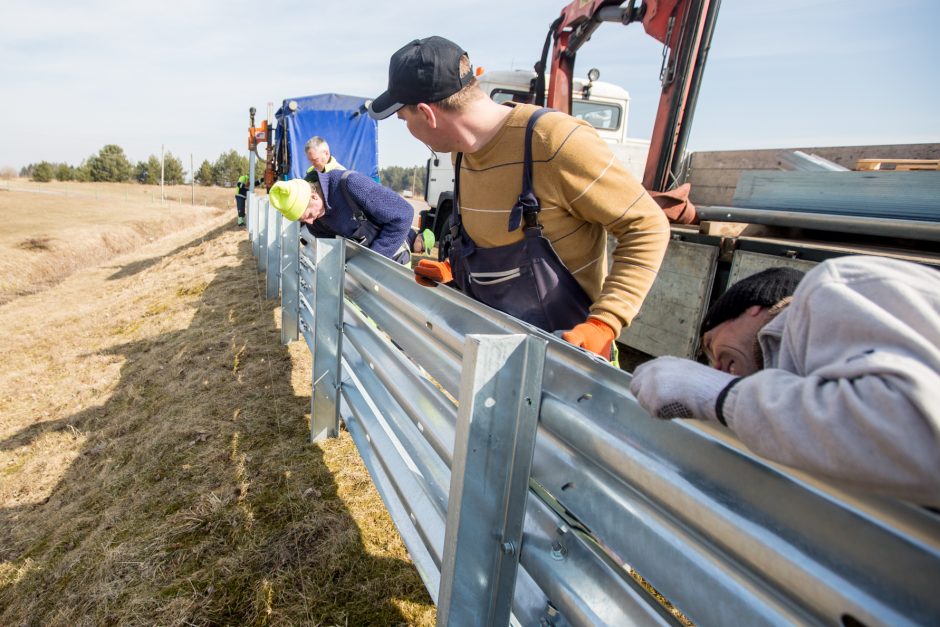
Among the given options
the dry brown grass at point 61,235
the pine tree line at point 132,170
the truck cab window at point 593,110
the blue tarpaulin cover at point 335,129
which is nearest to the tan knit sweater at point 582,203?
the truck cab window at point 593,110

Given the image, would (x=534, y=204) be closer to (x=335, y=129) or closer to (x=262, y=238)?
(x=262, y=238)

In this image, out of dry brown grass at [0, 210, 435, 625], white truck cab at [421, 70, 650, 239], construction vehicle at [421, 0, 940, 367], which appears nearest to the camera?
dry brown grass at [0, 210, 435, 625]

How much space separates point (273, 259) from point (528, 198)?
6.64 meters

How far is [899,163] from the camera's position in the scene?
4.79 meters

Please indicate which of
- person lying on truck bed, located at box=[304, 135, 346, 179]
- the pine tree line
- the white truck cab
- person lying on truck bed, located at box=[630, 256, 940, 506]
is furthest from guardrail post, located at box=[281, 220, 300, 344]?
the pine tree line

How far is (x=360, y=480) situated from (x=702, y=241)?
3.09 m

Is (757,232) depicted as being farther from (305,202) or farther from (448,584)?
(448,584)

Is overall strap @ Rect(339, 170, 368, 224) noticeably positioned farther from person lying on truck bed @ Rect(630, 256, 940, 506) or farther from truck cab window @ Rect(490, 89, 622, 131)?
truck cab window @ Rect(490, 89, 622, 131)

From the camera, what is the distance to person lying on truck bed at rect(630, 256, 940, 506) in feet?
2.01

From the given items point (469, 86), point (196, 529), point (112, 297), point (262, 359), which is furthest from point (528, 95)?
point (112, 297)

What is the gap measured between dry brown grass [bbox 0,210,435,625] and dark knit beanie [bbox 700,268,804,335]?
6.39 ft

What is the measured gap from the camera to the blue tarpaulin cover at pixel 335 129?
13.0 m

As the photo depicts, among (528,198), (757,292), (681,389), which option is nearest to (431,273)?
(528,198)

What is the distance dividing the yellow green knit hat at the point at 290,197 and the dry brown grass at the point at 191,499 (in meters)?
1.60
